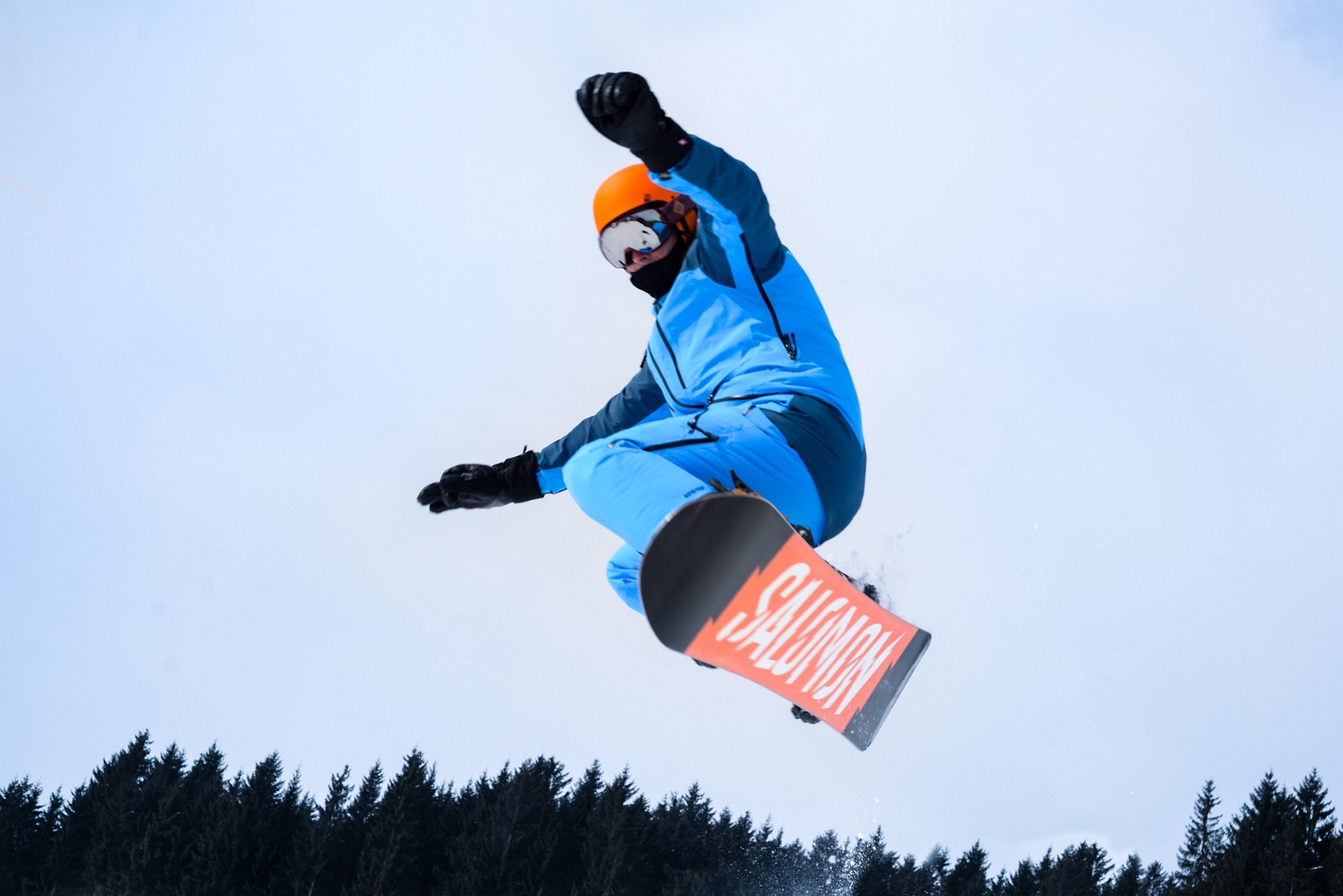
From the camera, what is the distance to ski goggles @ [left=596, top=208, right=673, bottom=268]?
3.88m

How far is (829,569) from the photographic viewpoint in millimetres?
3516

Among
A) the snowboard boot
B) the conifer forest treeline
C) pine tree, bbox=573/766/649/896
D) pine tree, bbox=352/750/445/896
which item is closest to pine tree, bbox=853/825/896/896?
the conifer forest treeline

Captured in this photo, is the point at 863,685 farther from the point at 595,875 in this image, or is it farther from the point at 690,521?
the point at 595,875

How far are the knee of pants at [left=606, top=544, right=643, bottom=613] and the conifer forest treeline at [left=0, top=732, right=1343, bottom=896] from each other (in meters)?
42.0

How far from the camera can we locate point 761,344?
3660 millimetres

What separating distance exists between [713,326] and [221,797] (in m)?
52.0

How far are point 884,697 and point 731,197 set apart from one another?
6.10 feet

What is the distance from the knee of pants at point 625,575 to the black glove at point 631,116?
1.45 meters

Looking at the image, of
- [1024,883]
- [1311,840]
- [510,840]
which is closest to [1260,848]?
[1311,840]

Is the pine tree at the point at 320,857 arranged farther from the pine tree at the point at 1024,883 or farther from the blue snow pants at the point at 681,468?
the blue snow pants at the point at 681,468

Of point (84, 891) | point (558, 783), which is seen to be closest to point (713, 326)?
point (558, 783)

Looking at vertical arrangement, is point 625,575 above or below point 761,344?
below

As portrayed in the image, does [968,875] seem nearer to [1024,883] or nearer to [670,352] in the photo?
[1024,883]

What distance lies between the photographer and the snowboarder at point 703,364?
3119 mm
